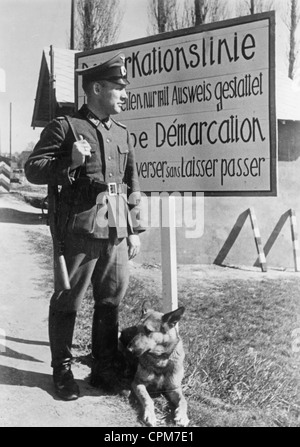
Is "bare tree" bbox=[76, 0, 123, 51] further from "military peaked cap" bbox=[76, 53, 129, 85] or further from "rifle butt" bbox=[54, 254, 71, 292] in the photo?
"rifle butt" bbox=[54, 254, 71, 292]

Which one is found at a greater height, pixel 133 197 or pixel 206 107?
pixel 206 107

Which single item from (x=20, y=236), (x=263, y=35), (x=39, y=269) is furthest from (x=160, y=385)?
(x=263, y=35)

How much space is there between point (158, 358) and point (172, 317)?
23cm

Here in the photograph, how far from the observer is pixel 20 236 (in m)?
3.33

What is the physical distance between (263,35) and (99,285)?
1506mm

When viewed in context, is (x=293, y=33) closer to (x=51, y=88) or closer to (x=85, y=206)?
(x=51, y=88)

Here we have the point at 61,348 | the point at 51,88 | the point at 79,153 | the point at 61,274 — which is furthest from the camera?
the point at 51,88

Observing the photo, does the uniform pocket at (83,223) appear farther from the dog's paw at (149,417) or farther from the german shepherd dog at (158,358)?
the dog's paw at (149,417)

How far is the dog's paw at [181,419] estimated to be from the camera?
2.61 meters

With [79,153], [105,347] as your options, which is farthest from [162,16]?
[105,347]

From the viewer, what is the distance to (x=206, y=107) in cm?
279

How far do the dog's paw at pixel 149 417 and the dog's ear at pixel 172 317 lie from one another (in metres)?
0.43

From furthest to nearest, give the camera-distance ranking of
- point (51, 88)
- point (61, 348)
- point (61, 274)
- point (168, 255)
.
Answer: point (51, 88) → point (168, 255) → point (61, 348) → point (61, 274)
